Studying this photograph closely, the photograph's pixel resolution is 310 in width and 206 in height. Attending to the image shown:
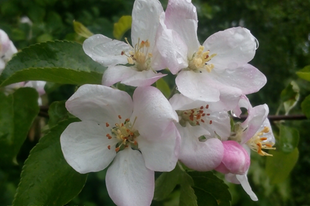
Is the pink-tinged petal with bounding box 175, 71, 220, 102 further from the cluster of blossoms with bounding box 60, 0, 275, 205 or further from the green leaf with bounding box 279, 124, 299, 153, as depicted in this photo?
the green leaf with bounding box 279, 124, 299, 153

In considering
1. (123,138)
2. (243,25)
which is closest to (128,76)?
(123,138)

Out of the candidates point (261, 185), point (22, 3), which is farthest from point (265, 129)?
point (261, 185)

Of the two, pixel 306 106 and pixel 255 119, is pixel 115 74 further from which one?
pixel 306 106

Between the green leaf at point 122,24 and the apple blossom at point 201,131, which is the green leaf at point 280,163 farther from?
the green leaf at point 122,24

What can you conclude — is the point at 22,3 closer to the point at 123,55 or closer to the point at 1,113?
the point at 1,113

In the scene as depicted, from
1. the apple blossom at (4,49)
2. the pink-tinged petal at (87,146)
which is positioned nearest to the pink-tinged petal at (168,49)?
the pink-tinged petal at (87,146)

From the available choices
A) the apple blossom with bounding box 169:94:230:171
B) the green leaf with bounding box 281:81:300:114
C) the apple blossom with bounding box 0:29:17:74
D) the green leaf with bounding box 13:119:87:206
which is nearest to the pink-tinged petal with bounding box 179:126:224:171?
the apple blossom with bounding box 169:94:230:171

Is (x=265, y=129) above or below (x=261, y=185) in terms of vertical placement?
above
